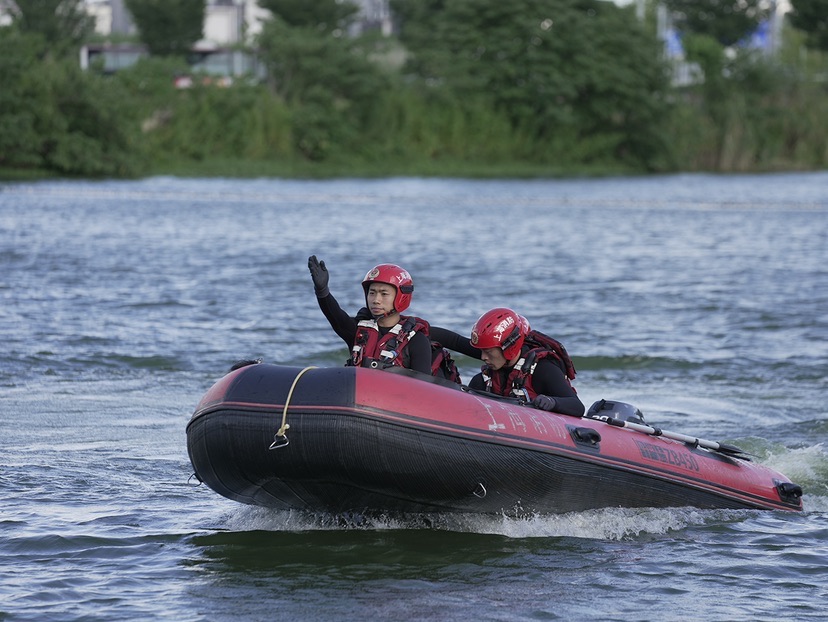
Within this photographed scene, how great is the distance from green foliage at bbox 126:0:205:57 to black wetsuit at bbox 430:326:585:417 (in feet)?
169

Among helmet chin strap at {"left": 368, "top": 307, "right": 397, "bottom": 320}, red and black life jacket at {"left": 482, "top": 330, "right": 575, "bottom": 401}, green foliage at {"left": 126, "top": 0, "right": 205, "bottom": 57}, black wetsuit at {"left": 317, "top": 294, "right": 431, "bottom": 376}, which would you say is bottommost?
red and black life jacket at {"left": 482, "top": 330, "right": 575, "bottom": 401}

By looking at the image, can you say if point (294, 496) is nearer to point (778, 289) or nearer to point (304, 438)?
point (304, 438)

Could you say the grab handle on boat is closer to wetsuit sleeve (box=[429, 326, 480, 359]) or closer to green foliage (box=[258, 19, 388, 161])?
wetsuit sleeve (box=[429, 326, 480, 359])

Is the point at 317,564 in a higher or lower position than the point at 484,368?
lower

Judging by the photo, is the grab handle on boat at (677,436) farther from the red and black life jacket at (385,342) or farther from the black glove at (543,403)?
the red and black life jacket at (385,342)

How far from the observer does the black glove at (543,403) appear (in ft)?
24.4

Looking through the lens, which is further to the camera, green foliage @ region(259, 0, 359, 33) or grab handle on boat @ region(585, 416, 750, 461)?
green foliage @ region(259, 0, 359, 33)

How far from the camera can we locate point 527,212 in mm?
31469

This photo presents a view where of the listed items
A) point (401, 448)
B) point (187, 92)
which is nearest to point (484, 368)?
point (401, 448)

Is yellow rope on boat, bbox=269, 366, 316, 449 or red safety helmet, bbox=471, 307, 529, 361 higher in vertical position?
red safety helmet, bbox=471, 307, 529, 361

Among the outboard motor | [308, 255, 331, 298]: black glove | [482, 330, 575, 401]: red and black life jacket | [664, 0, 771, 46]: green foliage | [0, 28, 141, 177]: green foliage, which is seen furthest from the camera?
[664, 0, 771, 46]: green foliage

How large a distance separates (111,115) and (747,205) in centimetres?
1671

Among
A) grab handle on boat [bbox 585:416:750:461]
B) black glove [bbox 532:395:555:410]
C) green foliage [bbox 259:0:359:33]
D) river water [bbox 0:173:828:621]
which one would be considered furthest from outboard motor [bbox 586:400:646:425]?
green foliage [bbox 259:0:359:33]

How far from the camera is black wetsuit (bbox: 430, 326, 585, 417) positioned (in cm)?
757
